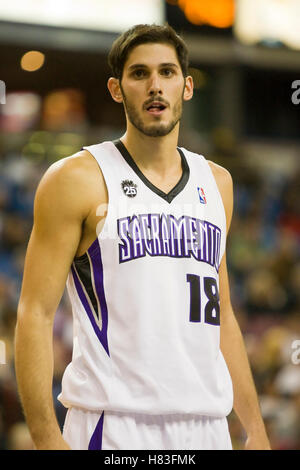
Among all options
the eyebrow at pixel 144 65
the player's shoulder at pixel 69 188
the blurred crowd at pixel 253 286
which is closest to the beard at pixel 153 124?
the eyebrow at pixel 144 65

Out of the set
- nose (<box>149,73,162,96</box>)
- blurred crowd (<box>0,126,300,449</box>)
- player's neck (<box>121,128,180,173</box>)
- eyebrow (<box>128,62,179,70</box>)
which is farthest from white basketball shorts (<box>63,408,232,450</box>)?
blurred crowd (<box>0,126,300,449</box>)

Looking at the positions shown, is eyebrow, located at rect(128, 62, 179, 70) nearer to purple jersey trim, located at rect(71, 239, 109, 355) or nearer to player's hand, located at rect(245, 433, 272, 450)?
purple jersey trim, located at rect(71, 239, 109, 355)

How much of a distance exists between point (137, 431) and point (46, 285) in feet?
1.88

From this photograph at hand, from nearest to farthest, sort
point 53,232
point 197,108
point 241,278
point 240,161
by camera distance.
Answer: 1. point 53,232
2. point 241,278
3. point 240,161
4. point 197,108

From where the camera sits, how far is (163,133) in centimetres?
300

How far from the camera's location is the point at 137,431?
9.40 ft

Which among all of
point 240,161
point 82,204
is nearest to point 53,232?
point 82,204

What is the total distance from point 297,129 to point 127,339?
12333mm

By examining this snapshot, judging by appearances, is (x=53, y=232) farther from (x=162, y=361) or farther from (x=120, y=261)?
(x=162, y=361)

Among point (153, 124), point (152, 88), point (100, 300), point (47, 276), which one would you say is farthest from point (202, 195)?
point (47, 276)

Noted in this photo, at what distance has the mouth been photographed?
9.69 ft

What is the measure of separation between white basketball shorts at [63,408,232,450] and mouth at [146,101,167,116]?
1028 mm

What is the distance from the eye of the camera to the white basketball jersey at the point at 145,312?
283 cm

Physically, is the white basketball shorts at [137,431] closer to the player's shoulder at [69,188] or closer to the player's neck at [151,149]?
the player's shoulder at [69,188]
